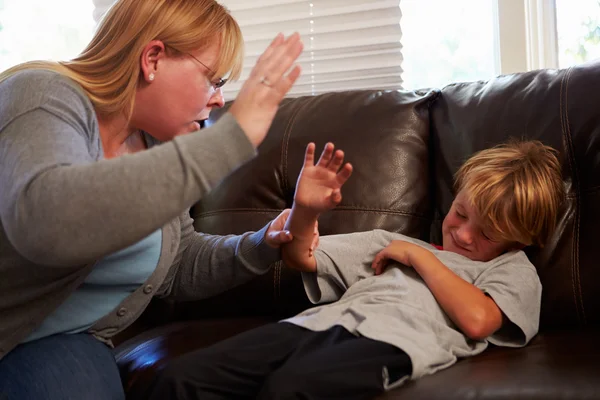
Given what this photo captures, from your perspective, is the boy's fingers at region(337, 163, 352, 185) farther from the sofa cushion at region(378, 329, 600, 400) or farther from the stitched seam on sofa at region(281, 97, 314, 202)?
the stitched seam on sofa at region(281, 97, 314, 202)

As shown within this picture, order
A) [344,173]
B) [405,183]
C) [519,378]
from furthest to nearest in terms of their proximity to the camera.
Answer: [405,183], [344,173], [519,378]

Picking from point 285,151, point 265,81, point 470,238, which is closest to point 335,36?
point 285,151

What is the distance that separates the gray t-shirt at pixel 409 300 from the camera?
1.38 metres

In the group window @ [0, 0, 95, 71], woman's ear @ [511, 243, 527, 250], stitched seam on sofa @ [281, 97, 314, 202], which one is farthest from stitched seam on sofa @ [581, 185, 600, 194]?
window @ [0, 0, 95, 71]

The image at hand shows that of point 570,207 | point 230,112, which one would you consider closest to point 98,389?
point 230,112

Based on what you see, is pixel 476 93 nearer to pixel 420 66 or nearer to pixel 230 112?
pixel 420 66

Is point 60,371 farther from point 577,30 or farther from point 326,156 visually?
point 577,30

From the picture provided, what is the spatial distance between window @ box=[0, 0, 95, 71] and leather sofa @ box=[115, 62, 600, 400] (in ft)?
5.01

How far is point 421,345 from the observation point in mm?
1357

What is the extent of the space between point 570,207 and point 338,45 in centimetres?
118

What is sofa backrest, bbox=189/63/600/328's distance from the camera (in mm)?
1693

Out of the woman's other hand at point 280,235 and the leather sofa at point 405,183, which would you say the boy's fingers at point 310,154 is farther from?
the leather sofa at point 405,183

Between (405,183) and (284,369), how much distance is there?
32.0 inches

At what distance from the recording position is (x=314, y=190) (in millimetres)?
1431
